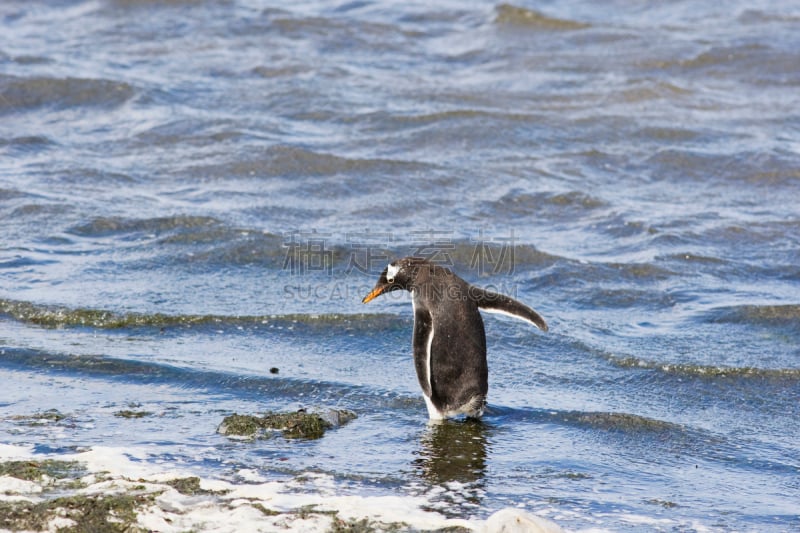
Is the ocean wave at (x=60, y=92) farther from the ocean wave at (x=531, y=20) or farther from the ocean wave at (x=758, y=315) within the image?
the ocean wave at (x=758, y=315)

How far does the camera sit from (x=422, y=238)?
34.2 ft

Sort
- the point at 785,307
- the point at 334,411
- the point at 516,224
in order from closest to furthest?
1. the point at 334,411
2. the point at 785,307
3. the point at 516,224

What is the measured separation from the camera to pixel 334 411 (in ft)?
20.9

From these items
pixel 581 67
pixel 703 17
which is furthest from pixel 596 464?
pixel 703 17

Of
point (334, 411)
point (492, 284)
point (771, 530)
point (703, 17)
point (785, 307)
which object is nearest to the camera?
point (771, 530)

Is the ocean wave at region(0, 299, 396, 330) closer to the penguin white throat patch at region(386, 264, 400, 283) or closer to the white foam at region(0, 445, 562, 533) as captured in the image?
the penguin white throat patch at region(386, 264, 400, 283)

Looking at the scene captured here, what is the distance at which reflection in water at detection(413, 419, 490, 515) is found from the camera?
5383 mm

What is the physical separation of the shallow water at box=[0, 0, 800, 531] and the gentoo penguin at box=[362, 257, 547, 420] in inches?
7.3

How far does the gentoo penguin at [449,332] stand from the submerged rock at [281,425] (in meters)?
0.66

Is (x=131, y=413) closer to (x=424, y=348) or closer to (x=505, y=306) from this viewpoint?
(x=424, y=348)

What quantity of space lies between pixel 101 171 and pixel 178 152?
1145mm

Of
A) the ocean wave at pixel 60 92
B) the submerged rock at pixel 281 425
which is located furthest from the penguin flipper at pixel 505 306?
the ocean wave at pixel 60 92

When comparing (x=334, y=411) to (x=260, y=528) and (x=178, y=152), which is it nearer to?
(x=260, y=528)

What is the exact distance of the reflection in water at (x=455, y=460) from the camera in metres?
5.38
